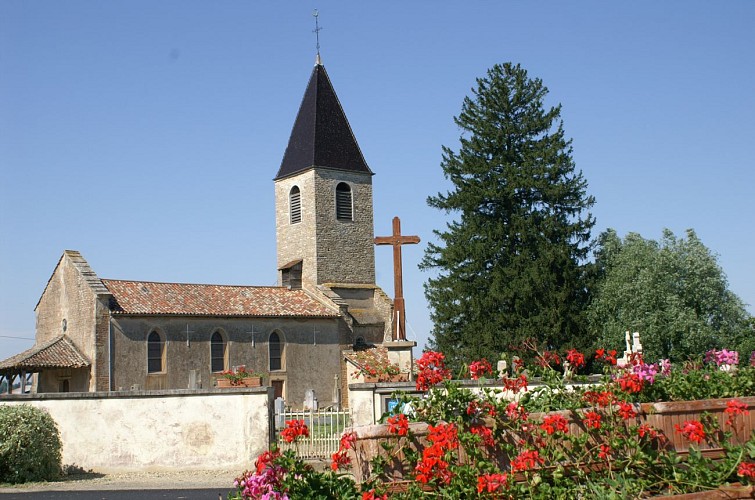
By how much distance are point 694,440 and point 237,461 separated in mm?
11799

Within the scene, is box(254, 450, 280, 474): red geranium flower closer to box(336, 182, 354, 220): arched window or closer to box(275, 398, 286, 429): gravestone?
box(275, 398, 286, 429): gravestone

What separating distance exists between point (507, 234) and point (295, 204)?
12863 millimetres

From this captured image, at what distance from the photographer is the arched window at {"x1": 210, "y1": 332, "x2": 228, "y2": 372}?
122ft

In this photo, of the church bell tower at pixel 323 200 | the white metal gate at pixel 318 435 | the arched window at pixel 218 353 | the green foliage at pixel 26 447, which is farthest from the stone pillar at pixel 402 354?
the church bell tower at pixel 323 200

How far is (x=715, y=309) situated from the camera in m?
38.5

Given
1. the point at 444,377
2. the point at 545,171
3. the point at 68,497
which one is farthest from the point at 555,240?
the point at 444,377

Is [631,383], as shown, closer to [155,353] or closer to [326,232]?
[155,353]

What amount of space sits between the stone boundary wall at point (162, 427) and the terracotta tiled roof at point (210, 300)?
56.4 feet

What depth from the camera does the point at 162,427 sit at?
17.7 meters

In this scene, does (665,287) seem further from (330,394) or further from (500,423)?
(500,423)

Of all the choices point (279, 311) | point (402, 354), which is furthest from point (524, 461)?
point (279, 311)

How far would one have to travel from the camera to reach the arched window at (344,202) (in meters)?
45.5

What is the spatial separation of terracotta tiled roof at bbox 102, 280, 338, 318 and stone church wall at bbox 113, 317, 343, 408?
Result: 0.38m

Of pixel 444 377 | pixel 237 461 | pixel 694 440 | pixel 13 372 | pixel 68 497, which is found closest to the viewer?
pixel 694 440
